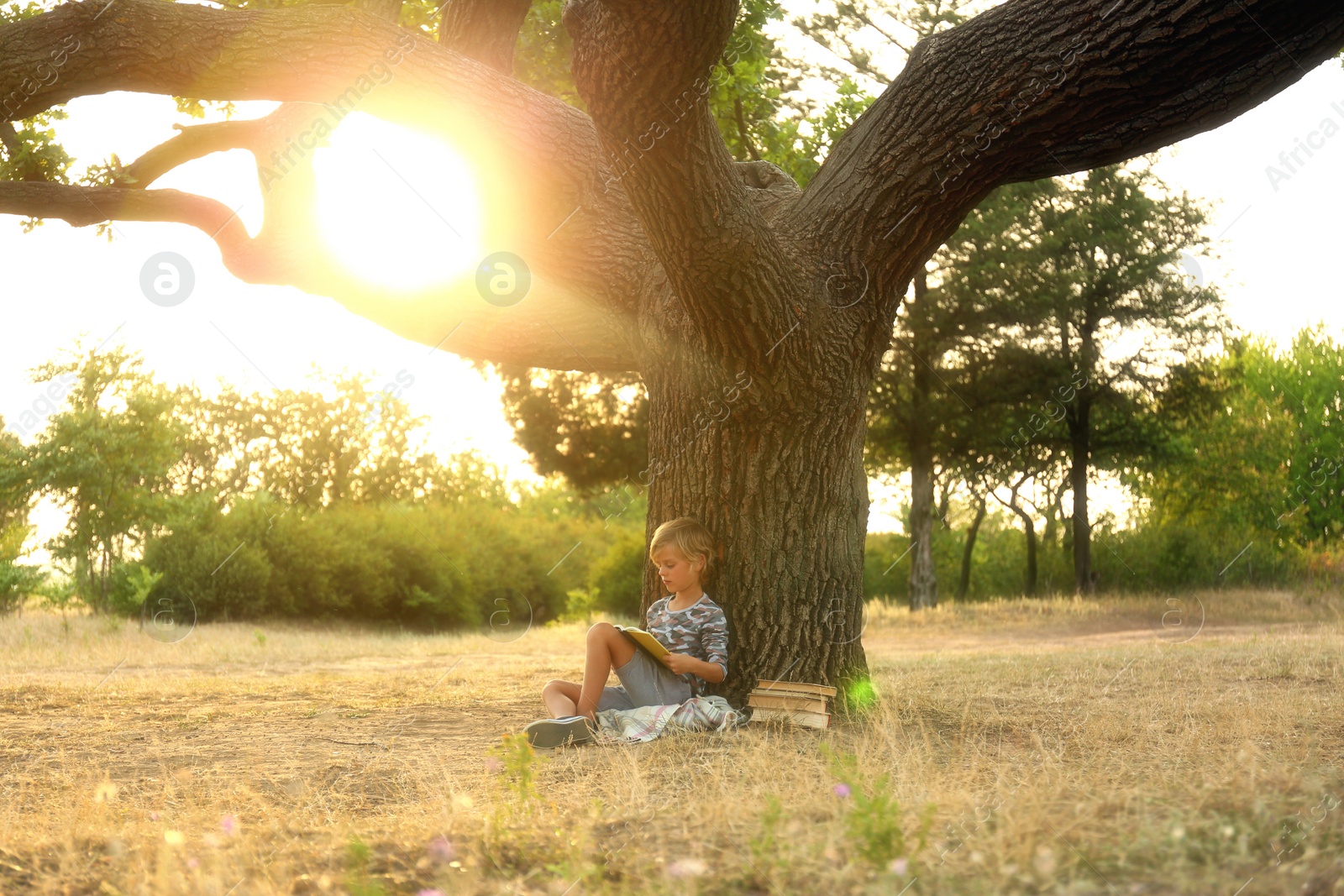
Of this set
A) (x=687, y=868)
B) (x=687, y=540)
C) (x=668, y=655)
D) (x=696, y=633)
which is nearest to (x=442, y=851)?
(x=687, y=868)

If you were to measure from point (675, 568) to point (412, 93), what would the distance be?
139 inches

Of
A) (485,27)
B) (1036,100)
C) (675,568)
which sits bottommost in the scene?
(675,568)

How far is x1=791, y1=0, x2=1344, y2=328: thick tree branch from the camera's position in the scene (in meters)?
4.91

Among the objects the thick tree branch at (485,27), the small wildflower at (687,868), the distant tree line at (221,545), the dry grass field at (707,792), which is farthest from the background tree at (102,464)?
the small wildflower at (687,868)

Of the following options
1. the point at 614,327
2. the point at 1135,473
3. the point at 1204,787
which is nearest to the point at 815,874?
the point at 1204,787

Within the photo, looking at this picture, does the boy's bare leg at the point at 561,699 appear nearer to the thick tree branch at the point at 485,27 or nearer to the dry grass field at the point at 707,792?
the dry grass field at the point at 707,792

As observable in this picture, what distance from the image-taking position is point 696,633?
6.18 m

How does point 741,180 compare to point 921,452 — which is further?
point 921,452

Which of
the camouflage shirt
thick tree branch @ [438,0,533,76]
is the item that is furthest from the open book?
thick tree branch @ [438,0,533,76]

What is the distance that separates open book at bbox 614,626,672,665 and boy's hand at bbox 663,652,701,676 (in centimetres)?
4

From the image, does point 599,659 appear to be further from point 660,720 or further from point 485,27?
point 485,27

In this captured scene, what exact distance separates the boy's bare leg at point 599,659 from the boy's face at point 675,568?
492 millimetres

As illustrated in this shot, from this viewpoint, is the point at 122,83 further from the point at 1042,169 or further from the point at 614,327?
the point at 1042,169

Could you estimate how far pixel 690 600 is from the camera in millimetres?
6332
